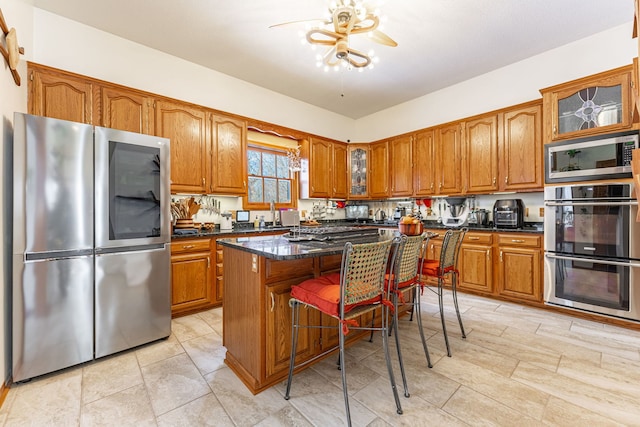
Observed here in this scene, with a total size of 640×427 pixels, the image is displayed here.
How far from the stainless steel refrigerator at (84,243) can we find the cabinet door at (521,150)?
13.2 feet

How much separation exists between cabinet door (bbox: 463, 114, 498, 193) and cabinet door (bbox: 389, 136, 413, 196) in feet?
3.00

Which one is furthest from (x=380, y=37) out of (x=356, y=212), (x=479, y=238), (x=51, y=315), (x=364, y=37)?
(x=356, y=212)

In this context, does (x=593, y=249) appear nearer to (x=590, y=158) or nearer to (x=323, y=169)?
(x=590, y=158)

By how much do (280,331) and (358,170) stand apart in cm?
406

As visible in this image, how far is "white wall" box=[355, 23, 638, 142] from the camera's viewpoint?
9.97ft

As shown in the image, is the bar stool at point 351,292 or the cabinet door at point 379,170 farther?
the cabinet door at point 379,170

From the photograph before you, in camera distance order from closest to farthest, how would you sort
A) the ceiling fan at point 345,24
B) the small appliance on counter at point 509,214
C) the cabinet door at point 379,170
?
the ceiling fan at point 345,24 < the small appliance on counter at point 509,214 < the cabinet door at point 379,170

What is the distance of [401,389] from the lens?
5.89ft

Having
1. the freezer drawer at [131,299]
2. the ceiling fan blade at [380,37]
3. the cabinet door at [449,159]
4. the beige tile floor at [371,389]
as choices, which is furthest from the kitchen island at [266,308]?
the cabinet door at [449,159]

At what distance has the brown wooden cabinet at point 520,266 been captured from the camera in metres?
3.21

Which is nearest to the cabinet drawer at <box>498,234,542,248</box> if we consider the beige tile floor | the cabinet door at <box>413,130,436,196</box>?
the beige tile floor

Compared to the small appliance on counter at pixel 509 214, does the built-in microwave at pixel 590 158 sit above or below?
above

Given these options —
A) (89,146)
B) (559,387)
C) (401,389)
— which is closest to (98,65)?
(89,146)

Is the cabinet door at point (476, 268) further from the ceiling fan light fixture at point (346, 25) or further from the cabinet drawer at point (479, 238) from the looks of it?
the ceiling fan light fixture at point (346, 25)
